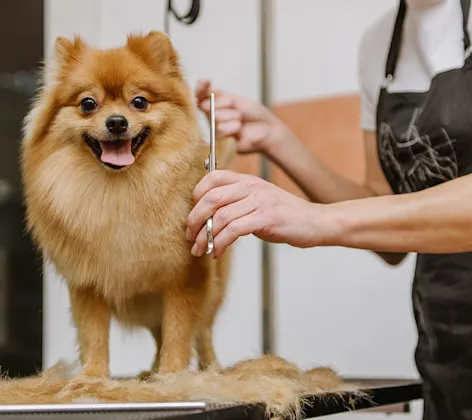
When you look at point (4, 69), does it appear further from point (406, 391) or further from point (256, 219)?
point (406, 391)

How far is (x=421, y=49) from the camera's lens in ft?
4.22

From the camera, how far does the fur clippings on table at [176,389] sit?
2.62 ft

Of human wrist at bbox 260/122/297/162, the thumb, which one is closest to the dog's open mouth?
the thumb

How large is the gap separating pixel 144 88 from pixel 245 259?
87 centimetres

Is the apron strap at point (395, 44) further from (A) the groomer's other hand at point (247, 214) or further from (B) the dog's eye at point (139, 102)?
(B) the dog's eye at point (139, 102)

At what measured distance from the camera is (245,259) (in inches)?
67.5

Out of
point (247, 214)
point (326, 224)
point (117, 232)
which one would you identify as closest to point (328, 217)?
point (326, 224)

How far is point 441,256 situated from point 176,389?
23.8 inches

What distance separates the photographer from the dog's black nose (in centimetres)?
85

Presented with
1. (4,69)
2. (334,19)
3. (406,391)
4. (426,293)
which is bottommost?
(406,391)

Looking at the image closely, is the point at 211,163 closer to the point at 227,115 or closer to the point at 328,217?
the point at 328,217

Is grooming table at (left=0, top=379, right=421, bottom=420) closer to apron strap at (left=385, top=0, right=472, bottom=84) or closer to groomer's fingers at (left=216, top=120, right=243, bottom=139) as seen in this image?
groomer's fingers at (left=216, top=120, right=243, bottom=139)

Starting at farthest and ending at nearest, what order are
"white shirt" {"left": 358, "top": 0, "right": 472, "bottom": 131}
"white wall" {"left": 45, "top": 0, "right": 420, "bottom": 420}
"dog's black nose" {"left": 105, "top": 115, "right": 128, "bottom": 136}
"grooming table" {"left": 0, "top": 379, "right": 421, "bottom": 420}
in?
"white wall" {"left": 45, "top": 0, "right": 420, "bottom": 420} < "white shirt" {"left": 358, "top": 0, "right": 472, "bottom": 131} < "dog's black nose" {"left": 105, "top": 115, "right": 128, "bottom": 136} < "grooming table" {"left": 0, "top": 379, "right": 421, "bottom": 420}

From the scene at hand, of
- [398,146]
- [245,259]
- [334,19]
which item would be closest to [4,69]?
[398,146]
